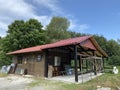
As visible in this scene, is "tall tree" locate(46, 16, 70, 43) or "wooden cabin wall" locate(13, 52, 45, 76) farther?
"tall tree" locate(46, 16, 70, 43)

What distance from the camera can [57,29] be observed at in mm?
39906

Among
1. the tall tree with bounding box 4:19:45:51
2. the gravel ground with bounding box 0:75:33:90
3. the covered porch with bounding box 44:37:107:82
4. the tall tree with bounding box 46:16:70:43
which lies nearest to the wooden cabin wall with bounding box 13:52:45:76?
the covered porch with bounding box 44:37:107:82

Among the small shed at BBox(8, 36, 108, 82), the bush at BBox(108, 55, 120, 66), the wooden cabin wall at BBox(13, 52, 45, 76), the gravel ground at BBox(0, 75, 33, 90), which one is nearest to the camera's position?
the gravel ground at BBox(0, 75, 33, 90)

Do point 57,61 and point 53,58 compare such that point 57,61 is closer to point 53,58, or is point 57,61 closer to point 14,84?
point 53,58

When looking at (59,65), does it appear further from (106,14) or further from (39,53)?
(106,14)

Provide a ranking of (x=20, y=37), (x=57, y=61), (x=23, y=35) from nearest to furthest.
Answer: (x=57, y=61), (x=20, y=37), (x=23, y=35)

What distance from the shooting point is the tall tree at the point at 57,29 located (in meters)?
38.8

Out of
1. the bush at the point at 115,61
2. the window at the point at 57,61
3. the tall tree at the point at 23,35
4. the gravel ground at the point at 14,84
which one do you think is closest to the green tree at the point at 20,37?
the tall tree at the point at 23,35

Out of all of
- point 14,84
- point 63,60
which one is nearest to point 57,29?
point 63,60

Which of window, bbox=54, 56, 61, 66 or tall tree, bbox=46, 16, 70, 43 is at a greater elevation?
tall tree, bbox=46, 16, 70, 43

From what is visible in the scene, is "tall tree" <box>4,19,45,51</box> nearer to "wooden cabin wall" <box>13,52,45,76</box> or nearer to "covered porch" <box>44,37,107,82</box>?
"wooden cabin wall" <box>13,52,45,76</box>

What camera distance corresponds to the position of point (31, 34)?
1180 inches

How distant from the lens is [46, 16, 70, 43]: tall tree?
3875 cm

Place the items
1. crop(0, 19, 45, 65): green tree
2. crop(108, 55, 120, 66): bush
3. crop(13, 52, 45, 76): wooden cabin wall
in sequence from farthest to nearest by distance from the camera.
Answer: crop(108, 55, 120, 66): bush → crop(0, 19, 45, 65): green tree → crop(13, 52, 45, 76): wooden cabin wall
